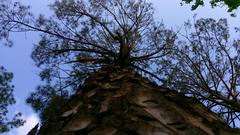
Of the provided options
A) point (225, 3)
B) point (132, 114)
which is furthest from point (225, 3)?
point (132, 114)

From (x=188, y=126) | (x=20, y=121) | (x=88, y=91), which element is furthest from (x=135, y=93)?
(x=20, y=121)

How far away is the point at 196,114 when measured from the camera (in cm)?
219

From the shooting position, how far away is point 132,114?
193 cm

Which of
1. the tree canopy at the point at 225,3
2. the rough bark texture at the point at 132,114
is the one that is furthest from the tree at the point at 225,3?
the rough bark texture at the point at 132,114

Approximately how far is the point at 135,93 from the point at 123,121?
0.58 meters

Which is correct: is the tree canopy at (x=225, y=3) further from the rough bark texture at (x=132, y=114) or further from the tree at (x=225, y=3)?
the rough bark texture at (x=132, y=114)

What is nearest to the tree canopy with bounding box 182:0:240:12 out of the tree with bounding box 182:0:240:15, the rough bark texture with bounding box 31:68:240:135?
the tree with bounding box 182:0:240:15

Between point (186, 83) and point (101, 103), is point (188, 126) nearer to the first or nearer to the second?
point (101, 103)

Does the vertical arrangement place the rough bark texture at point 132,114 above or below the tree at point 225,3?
below

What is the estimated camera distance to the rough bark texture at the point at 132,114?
177 centimetres

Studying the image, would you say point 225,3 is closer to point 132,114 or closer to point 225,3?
point 225,3

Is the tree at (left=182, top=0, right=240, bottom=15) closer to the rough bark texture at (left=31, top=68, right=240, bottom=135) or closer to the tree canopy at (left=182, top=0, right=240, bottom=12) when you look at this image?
the tree canopy at (left=182, top=0, right=240, bottom=12)

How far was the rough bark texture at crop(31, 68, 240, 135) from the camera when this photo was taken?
1.77 metres

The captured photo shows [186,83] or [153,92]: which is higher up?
[153,92]
